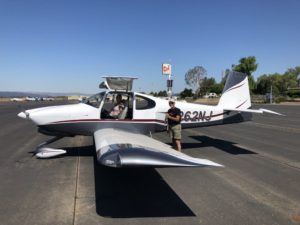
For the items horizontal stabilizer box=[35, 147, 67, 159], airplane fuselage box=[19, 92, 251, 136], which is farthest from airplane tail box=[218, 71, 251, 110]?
horizontal stabilizer box=[35, 147, 67, 159]

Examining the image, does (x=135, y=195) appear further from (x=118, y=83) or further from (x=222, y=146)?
(x=222, y=146)

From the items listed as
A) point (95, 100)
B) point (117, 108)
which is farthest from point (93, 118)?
point (117, 108)

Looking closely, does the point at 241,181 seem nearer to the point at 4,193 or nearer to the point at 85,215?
the point at 85,215

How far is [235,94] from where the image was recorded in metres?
10.8

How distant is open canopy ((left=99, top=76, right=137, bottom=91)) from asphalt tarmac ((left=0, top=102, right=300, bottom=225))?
208 cm

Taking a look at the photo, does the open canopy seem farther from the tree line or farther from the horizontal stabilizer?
the tree line

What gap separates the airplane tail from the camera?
35.1 feet

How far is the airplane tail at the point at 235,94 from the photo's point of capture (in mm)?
10711

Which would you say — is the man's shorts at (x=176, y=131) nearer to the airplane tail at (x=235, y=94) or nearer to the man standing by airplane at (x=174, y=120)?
the man standing by airplane at (x=174, y=120)

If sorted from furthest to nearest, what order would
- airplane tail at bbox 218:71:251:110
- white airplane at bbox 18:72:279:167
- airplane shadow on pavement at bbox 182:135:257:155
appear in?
airplane tail at bbox 218:71:251:110
airplane shadow on pavement at bbox 182:135:257:155
white airplane at bbox 18:72:279:167

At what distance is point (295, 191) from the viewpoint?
5762 mm

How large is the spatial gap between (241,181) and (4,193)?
14.8 ft

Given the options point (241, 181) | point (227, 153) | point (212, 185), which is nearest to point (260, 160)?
point (227, 153)

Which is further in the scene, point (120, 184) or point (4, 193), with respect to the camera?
point (120, 184)
